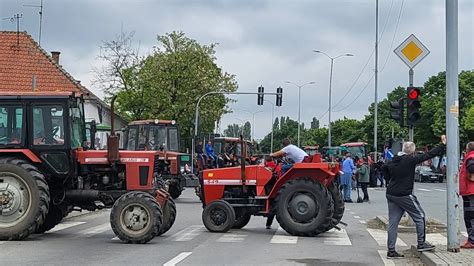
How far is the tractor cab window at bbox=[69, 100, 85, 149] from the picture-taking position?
14.1 m

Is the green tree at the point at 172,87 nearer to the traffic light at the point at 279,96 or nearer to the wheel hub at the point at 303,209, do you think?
the traffic light at the point at 279,96

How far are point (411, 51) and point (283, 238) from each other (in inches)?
196

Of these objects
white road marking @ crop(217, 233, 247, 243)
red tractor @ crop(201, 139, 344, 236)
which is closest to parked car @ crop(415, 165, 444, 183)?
red tractor @ crop(201, 139, 344, 236)

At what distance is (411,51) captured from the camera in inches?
602

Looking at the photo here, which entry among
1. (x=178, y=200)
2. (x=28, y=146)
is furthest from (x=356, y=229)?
(x=178, y=200)

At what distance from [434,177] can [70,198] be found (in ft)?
153

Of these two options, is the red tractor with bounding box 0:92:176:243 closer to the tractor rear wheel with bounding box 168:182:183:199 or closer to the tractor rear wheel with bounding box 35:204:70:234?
the tractor rear wheel with bounding box 35:204:70:234

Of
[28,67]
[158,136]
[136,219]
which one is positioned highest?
[28,67]

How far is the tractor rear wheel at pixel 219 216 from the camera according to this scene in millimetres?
14977

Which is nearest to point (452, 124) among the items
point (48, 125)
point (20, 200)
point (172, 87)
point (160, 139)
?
point (48, 125)

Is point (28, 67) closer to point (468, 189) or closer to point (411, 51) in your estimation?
point (411, 51)

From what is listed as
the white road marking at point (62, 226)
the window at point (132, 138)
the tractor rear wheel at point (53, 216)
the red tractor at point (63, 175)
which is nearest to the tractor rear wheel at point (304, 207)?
the red tractor at point (63, 175)

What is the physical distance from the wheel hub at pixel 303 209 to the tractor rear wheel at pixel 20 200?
5.01 metres

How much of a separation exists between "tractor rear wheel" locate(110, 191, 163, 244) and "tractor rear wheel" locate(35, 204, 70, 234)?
1.83 metres
